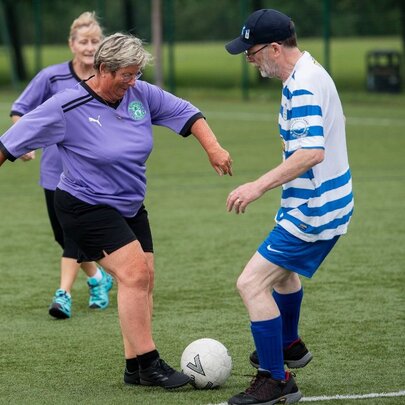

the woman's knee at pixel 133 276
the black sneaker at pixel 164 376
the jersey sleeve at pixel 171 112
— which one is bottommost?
the black sneaker at pixel 164 376

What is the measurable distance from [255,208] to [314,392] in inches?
261

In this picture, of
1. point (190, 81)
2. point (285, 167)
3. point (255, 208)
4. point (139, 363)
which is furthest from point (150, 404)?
point (190, 81)

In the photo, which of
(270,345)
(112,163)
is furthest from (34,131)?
(270,345)

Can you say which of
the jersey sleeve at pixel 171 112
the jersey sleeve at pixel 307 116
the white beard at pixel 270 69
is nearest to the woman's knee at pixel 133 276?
the jersey sleeve at pixel 171 112

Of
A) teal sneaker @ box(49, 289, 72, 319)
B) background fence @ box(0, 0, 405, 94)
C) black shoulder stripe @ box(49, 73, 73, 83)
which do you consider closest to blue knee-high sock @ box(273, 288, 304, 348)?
teal sneaker @ box(49, 289, 72, 319)

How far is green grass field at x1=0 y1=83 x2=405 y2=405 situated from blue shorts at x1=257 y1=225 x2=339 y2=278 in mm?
726

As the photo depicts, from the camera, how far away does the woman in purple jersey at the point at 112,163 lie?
5.71m

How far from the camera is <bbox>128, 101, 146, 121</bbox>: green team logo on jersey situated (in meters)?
5.88

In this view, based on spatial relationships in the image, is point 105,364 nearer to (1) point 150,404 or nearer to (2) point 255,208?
(1) point 150,404

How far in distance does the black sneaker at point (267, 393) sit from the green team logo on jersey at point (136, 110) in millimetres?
1525

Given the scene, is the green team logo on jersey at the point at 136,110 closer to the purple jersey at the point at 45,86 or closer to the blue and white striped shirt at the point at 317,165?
the blue and white striped shirt at the point at 317,165

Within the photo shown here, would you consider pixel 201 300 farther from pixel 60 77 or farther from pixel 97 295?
pixel 60 77

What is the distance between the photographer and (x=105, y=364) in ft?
21.3

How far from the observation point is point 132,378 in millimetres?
6055
